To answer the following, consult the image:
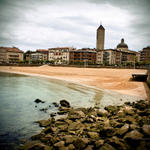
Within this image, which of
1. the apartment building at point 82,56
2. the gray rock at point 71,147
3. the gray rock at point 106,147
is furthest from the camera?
the apartment building at point 82,56

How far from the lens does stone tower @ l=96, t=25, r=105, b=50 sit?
6467 inches

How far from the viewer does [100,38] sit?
6634 inches

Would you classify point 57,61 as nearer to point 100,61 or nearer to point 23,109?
point 100,61

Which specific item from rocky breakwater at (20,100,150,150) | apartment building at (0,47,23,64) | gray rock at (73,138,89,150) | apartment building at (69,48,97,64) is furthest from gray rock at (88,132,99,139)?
apartment building at (0,47,23,64)

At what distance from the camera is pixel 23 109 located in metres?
13.3

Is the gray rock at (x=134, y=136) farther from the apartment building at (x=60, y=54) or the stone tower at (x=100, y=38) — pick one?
the stone tower at (x=100, y=38)

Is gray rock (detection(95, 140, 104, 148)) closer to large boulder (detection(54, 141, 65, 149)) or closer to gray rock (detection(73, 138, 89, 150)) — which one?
gray rock (detection(73, 138, 89, 150))

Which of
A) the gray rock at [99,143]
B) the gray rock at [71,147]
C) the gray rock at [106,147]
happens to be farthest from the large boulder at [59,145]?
the gray rock at [106,147]

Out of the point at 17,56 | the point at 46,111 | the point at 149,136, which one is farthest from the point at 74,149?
the point at 17,56

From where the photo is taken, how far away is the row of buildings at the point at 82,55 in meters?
125

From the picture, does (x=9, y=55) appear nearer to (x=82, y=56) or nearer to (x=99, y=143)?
(x=82, y=56)

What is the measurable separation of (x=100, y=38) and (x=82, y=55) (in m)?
57.0

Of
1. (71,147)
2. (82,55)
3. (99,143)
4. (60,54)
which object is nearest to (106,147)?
(99,143)

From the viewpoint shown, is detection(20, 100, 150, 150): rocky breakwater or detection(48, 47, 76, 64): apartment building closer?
detection(20, 100, 150, 150): rocky breakwater
